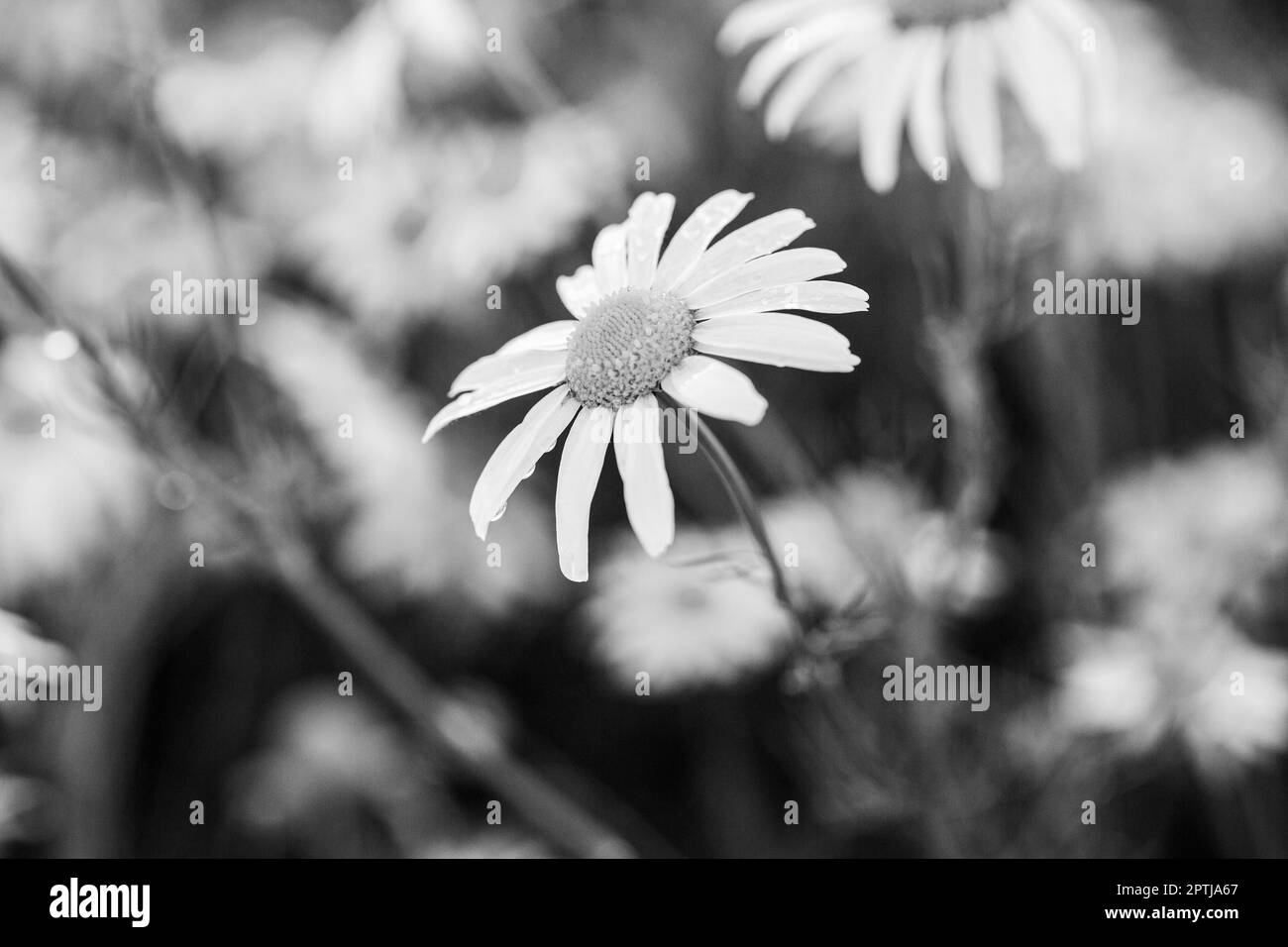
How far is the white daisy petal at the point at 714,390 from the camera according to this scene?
1.62 feet

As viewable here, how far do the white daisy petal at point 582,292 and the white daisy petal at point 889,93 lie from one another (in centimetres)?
28

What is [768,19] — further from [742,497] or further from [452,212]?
[452,212]

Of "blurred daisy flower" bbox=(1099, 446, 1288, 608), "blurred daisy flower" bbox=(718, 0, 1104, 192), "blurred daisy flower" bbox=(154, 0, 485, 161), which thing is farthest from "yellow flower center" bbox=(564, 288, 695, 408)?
"blurred daisy flower" bbox=(1099, 446, 1288, 608)

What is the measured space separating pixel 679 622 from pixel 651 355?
39.7 inches

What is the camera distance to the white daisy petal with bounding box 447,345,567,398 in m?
0.61

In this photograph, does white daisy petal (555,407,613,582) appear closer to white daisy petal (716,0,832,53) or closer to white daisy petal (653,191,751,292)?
white daisy petal (653,191,751,292)

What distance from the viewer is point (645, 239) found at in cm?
63

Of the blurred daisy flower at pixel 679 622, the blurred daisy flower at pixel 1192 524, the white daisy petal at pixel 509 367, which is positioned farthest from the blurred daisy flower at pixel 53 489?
the blurred daisy flower at pixel 1192 524

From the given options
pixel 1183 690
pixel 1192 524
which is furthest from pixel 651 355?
pixel 1192 524

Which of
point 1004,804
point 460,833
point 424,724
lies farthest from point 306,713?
point 1004,804

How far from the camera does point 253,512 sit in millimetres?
992

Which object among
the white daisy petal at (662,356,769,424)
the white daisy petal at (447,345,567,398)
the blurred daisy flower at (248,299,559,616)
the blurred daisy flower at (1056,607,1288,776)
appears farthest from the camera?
the blurred daisy flower at (248,299,559,616)
